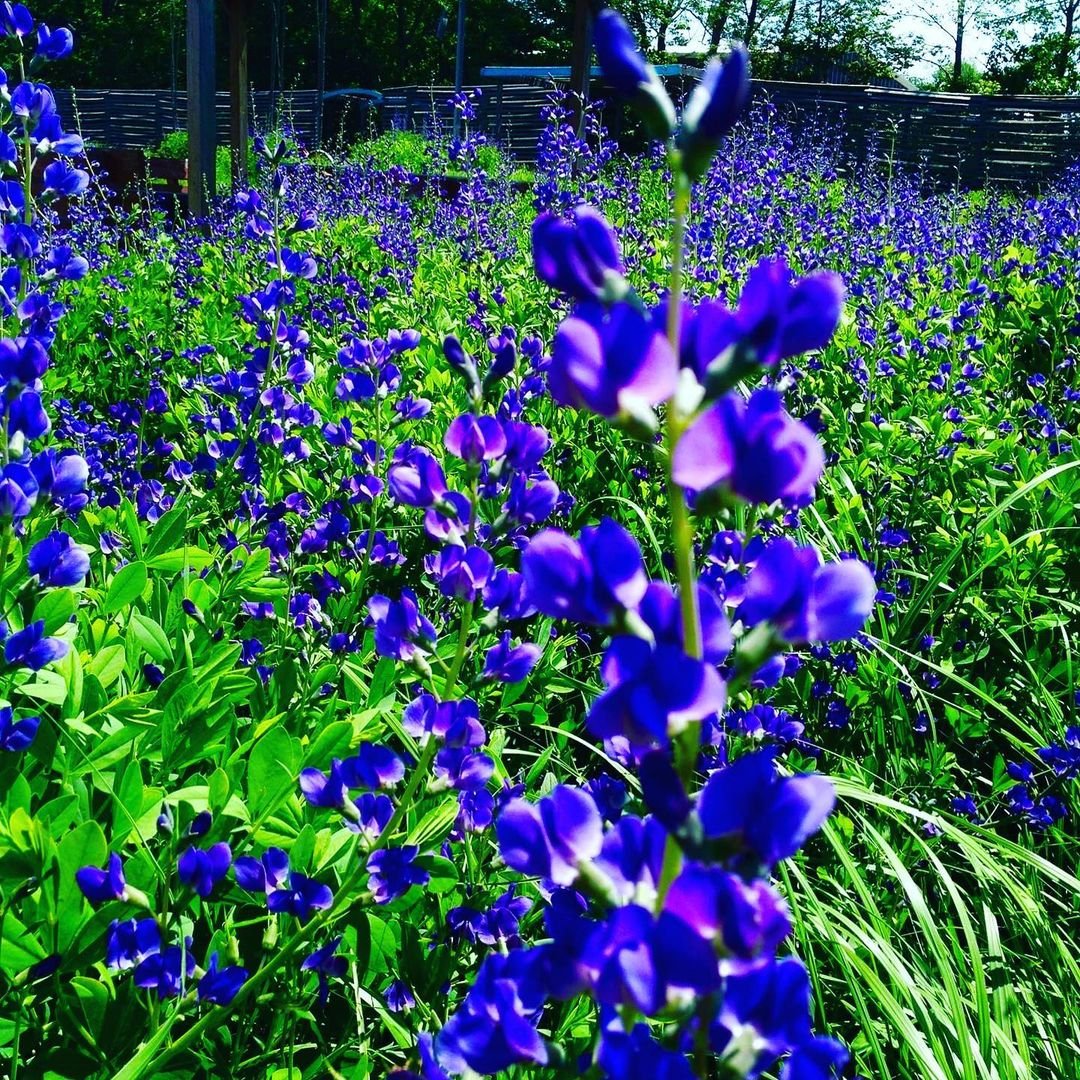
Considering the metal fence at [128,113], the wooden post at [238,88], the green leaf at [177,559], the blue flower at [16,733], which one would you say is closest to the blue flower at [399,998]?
the blue flower at [16,733]

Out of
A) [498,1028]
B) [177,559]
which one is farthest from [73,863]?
[177,559]

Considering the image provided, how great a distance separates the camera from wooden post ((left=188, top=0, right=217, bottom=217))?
6535 millimetres

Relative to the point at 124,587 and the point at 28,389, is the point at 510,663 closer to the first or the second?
the point at 28,389

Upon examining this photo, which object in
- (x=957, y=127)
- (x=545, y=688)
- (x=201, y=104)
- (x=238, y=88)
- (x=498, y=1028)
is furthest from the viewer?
(x=957, y=127)

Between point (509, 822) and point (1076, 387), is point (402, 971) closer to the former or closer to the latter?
point (509, 822)

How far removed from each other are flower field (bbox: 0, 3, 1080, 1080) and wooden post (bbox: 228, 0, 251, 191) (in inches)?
138

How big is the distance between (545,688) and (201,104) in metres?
6.18

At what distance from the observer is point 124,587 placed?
6.81 feet

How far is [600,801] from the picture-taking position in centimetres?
99

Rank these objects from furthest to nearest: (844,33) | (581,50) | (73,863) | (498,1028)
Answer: (844,33) → (581,50) → (73,863) → (498,1028)

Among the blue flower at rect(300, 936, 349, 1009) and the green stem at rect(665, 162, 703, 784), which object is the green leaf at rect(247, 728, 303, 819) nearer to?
the blue flower at rect(300, 936, 349, 1009)

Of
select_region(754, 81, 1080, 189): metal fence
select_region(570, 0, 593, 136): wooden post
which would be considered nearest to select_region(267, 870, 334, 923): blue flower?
select_region(570, 0, 593, 136): wooden post

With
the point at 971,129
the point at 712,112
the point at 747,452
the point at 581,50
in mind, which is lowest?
the point at 747,452

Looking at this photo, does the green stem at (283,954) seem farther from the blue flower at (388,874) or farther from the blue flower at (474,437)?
the blue flower at (474,437)
